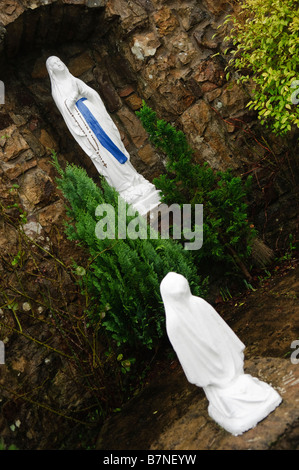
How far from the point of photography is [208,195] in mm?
4820

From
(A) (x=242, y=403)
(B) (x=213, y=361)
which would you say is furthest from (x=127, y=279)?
(A) (x=242, y=403)

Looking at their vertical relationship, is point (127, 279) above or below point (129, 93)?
below

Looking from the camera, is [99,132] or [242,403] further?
[99,132]

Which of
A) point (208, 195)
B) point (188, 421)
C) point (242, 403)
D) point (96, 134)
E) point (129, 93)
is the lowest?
point (188, 421)

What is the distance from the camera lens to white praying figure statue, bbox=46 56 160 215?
17.2 feet

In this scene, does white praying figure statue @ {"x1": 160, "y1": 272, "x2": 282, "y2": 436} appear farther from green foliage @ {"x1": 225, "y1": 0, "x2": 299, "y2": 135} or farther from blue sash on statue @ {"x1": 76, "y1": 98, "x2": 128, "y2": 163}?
blue sash on statue @ {"x1": 76, "y1": 98, "x2": 128, "y2": 163}

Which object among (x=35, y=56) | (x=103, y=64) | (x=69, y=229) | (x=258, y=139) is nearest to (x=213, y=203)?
(x=258, y=139)

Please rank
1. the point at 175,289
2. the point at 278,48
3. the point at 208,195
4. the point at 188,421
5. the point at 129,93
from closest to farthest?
1. the point at 175,289
2. the point at 188,421
3. the point at 278,48
4. the point at 208,195
5. the point at 129,93

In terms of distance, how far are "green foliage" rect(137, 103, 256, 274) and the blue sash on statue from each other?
23.8 inches

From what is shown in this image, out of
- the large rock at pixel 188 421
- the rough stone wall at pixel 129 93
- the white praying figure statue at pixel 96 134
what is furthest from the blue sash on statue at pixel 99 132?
the large rock at pixel 188 421

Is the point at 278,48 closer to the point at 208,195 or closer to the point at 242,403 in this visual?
the point at 208,195

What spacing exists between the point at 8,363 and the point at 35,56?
3.91 meters

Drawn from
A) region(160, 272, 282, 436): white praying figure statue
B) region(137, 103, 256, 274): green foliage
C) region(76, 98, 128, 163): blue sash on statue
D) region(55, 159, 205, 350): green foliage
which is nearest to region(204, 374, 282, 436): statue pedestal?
region(160, 272, 282, 436): white praying figure statue

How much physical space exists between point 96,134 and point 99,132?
0.04 m
